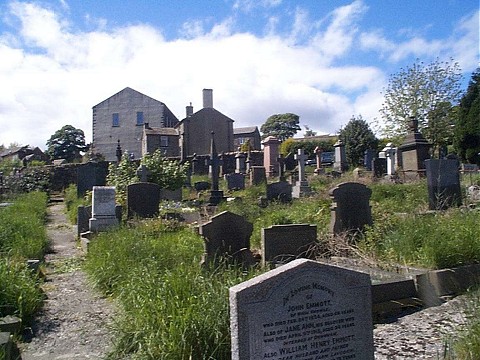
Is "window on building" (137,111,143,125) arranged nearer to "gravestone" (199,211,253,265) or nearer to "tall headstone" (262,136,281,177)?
"tall headstone" (262,136,281,177)

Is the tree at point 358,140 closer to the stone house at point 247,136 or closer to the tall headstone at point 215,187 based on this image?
the tall headstone at point 215,187

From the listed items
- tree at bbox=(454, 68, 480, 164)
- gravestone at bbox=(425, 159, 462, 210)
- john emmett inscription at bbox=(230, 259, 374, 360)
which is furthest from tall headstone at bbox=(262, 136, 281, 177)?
john emmett inscription at bbox=(230, 259, 374, 360)

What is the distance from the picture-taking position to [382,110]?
1422 inches

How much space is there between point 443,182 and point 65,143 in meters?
67.5

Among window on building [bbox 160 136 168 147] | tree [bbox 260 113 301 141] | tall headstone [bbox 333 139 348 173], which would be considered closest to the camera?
tall headstone [bbox 333 139 348 173]

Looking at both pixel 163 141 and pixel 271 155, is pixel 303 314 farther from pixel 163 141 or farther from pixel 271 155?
pixel 163 141

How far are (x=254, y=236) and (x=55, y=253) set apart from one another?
439 cm

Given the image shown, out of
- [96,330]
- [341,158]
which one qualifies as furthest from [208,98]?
[96,330]

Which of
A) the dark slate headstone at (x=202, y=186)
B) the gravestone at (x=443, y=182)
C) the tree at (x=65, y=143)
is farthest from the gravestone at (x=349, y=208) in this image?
the tree at (x=65, y=143)

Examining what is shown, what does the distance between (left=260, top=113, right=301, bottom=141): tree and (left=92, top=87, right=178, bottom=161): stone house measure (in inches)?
1454

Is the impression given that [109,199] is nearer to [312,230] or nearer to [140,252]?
[140,252]

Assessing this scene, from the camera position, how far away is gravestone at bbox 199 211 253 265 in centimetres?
639

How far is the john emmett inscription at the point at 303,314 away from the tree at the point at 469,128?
28.9 m

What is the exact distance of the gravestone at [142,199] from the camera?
12.0 m
